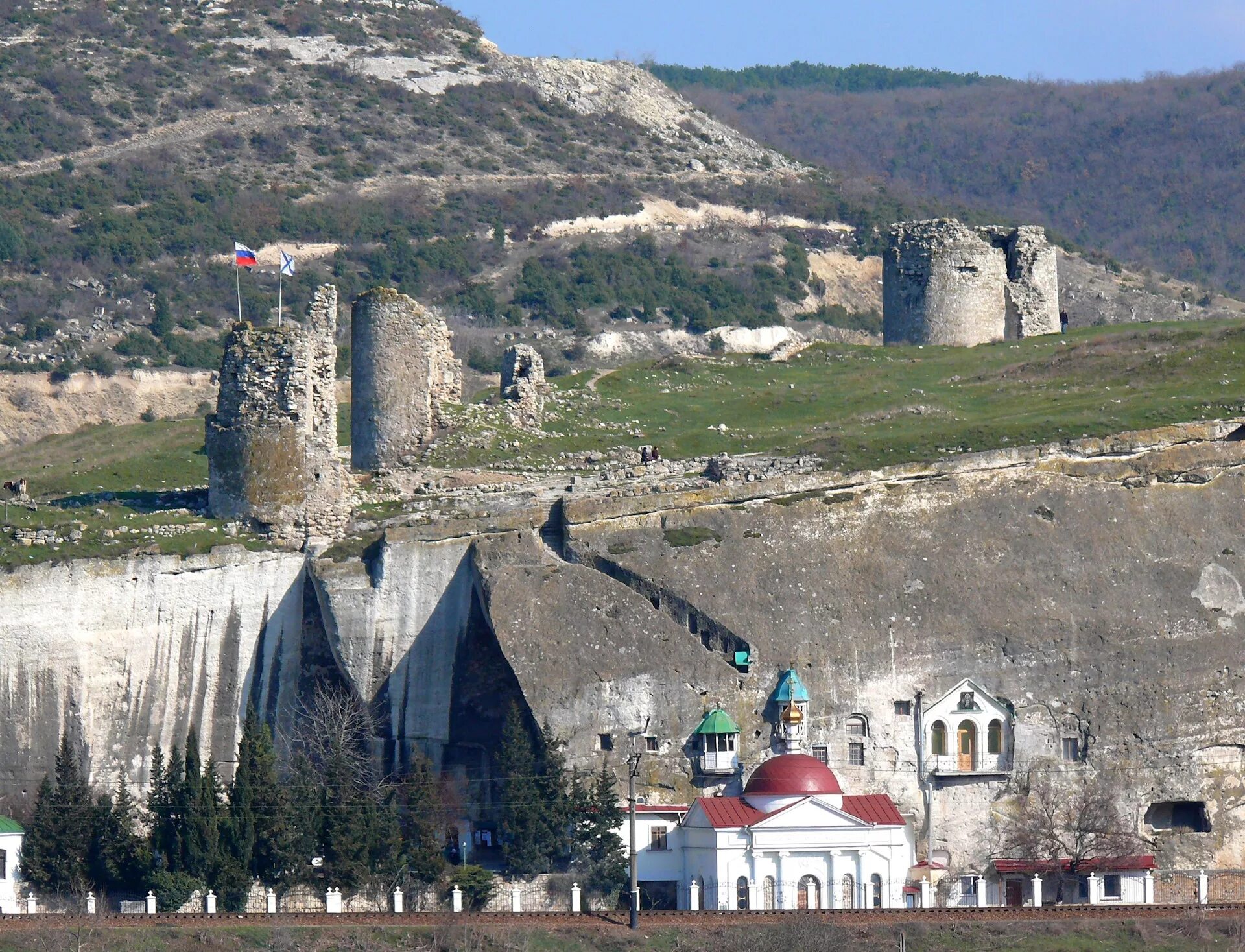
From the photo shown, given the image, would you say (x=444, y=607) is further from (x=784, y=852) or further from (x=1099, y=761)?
(x=1099, y=761)

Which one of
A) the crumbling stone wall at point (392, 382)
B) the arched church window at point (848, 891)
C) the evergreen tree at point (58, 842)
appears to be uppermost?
the crumbling stone wall at point (392, 382)

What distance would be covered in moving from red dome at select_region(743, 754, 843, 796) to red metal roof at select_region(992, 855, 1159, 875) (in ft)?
12.9

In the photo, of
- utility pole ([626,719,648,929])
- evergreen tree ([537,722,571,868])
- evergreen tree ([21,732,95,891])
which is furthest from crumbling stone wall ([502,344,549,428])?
evergreen tree ([21,732,95,891])

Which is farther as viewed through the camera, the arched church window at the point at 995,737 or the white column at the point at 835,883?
the arched church window at the point at 995,737

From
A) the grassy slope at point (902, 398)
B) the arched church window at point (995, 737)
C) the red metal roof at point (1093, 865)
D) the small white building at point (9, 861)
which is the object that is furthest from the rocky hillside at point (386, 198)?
the red metal roof at point (1093, 865)

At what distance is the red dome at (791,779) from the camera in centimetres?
5572

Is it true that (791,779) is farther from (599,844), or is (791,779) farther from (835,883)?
(599,844)

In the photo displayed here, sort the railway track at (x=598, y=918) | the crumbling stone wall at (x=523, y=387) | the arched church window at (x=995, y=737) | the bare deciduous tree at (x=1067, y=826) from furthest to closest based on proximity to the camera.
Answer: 1. the crumbling stone wall at (x=523, y=387)
2. the arched church window at (x=995, y=737)
3. the bare deciduous tree at (x=1067, y=826)
4. the railway track at (x=598, y=918)

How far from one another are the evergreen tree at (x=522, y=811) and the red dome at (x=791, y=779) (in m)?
4.08

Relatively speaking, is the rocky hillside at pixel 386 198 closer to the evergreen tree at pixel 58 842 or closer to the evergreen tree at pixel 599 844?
the evergreen tree at pixel 58 842

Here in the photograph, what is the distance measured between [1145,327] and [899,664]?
88.1ft

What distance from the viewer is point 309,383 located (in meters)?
61.3

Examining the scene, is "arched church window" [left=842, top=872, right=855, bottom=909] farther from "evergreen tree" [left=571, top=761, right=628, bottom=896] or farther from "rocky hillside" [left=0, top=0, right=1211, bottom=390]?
"rocky hillside" [left=0, top=0, right=1211, bottom=390]

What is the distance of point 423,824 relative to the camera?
5569 cm
